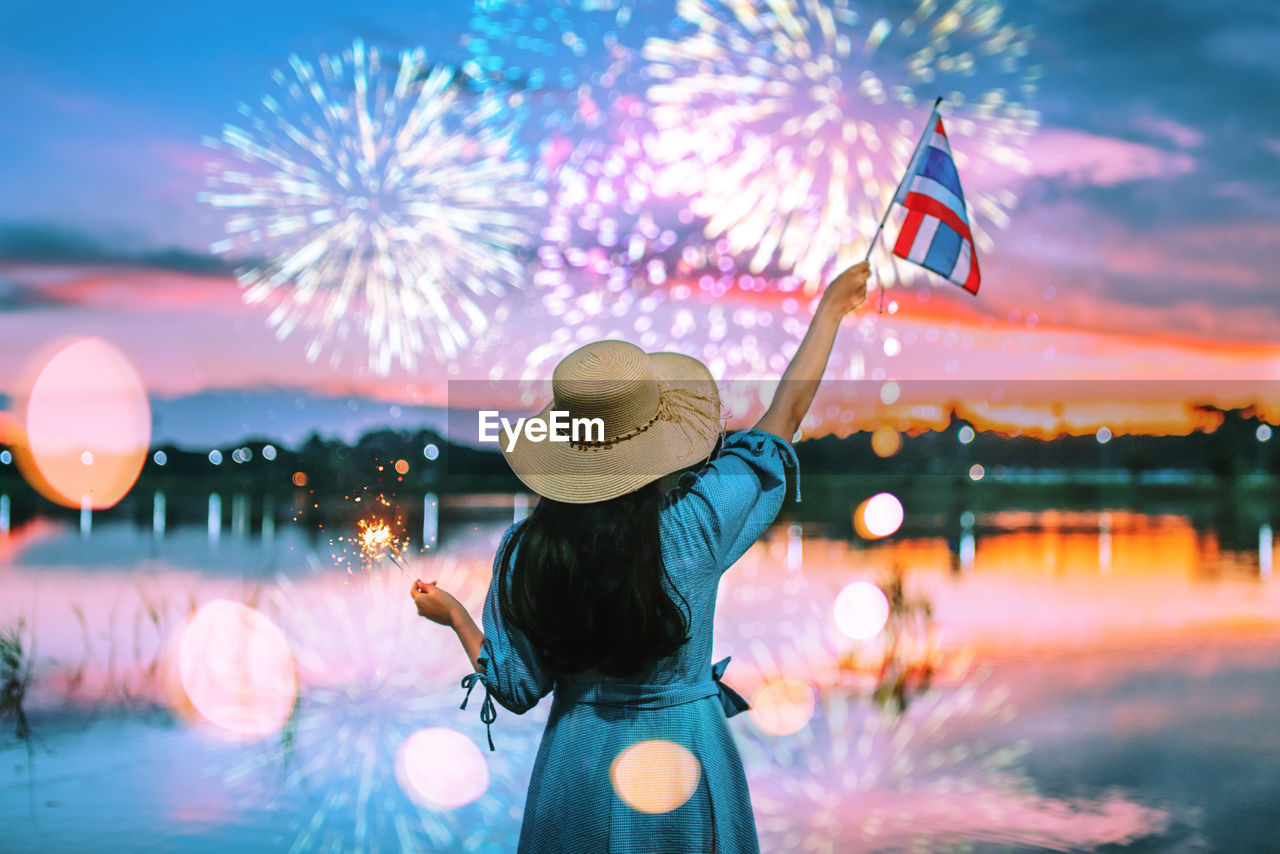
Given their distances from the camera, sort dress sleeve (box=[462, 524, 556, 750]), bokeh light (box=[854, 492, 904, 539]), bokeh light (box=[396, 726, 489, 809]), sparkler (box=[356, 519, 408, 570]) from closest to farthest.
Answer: dress sleeve (box=[462, 524, 556, 750]), sparkler (box=[356, 519, 408, 570]), bokeh light (box=[396, 726, 489, 809]), bokeh light (box=[854, 492, 904, 539])

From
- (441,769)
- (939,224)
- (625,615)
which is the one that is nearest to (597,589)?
(625,615)

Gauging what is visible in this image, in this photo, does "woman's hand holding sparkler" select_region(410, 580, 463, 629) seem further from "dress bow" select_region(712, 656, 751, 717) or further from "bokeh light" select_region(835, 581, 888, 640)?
"bokeh light" select_region(835, 581, 888, 640)

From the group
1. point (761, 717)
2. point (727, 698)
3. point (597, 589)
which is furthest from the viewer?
point (761, 717)

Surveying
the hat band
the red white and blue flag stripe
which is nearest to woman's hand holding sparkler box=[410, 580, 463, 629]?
the hat band

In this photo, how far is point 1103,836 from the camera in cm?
694

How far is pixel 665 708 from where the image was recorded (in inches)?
101

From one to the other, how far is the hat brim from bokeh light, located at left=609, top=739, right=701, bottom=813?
1.96 feet

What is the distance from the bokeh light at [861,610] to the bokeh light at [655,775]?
12.0 meters

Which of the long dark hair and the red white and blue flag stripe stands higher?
the red white and blue flag stripe

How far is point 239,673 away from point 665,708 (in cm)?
965

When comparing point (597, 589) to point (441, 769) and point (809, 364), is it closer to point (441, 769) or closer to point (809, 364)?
point (809, 364)

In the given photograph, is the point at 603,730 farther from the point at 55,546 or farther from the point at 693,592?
the point at 55,546

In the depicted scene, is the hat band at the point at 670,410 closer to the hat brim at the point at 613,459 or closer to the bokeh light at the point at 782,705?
the hat brim at the point at 613,459

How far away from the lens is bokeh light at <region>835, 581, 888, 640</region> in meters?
Result: 14.9
